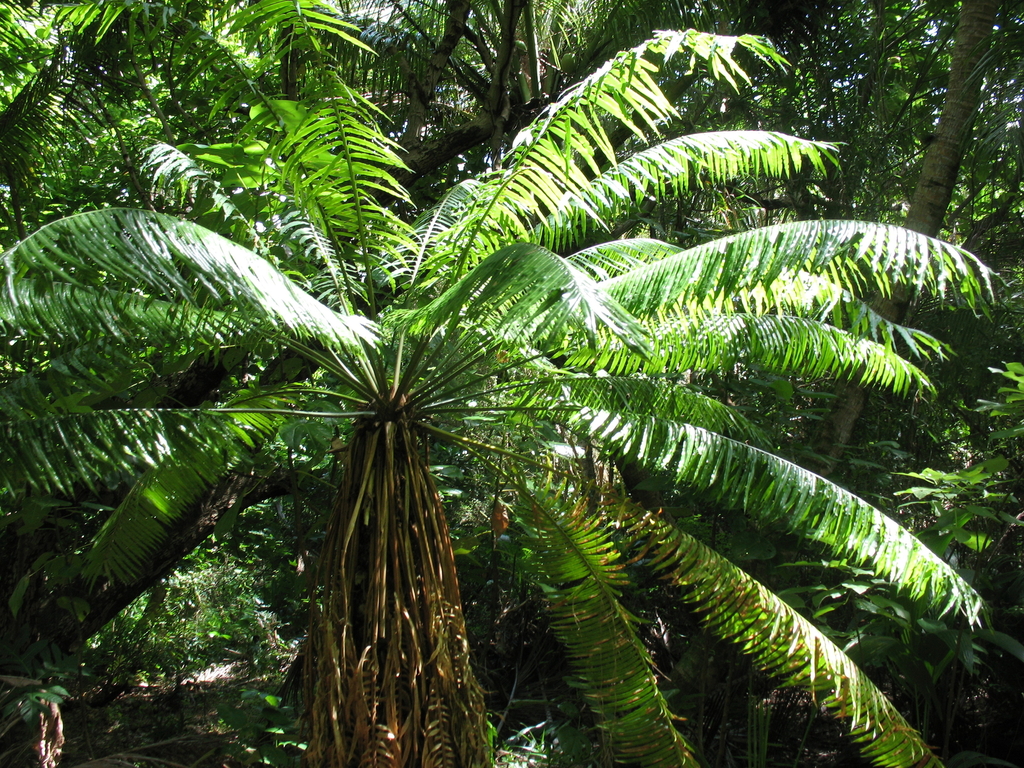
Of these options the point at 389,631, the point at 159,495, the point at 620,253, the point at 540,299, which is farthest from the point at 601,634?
the point at 159,495

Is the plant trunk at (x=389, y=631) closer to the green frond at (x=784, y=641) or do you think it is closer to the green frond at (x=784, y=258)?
the green frond at (x=784, y=641)

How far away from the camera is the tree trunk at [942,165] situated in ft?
13.0

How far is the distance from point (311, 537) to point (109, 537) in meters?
1.99

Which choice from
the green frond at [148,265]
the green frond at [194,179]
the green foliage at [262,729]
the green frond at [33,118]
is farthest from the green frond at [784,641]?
the green frond at [33,118]

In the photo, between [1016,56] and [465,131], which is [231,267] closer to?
[465,131]

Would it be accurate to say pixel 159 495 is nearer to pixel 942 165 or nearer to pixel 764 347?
pixel 764 347

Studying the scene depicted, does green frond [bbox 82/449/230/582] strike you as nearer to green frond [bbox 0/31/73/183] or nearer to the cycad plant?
the cycad plant

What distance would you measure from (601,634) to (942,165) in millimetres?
3253

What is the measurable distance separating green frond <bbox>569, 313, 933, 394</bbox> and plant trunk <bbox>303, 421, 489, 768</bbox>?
3.15 ft

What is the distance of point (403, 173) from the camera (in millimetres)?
5020

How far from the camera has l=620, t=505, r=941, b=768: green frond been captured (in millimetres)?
2541

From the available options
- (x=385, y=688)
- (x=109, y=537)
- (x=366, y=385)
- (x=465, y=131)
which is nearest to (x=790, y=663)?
(x=385, y=688)

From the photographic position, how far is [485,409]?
2.85m

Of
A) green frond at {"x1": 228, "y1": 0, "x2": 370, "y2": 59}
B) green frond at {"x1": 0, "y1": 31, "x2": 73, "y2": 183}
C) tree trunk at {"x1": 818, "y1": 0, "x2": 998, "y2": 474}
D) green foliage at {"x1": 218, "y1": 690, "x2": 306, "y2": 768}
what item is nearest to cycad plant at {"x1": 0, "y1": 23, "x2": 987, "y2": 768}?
green frond at {"x1": 228, "y1": 0, "x2": 370, "y2": 59}
